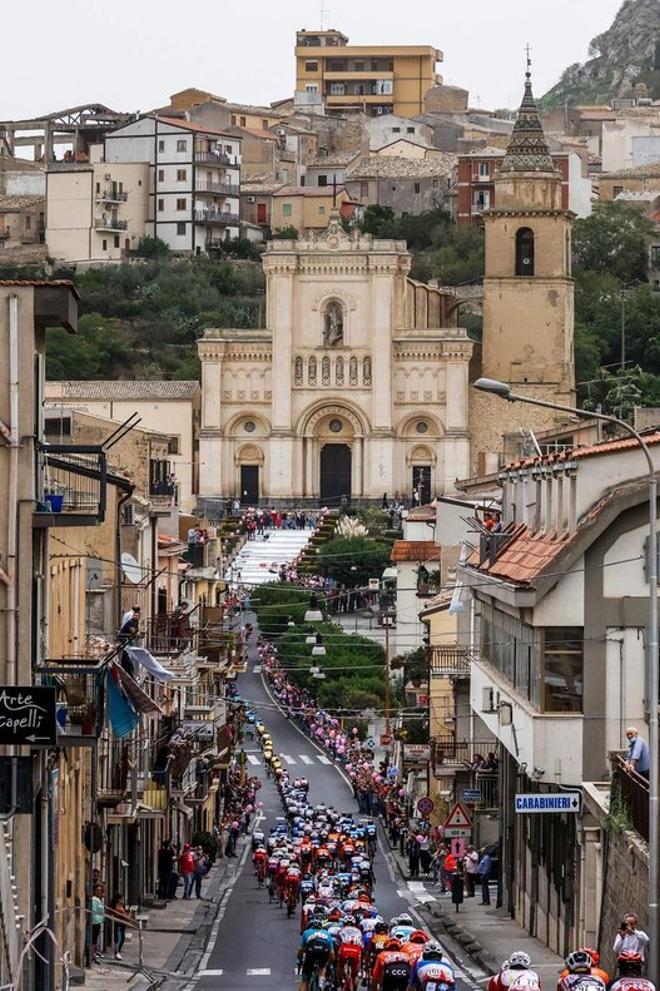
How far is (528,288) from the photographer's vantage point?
463ft

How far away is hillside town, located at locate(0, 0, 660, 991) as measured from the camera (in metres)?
29.3

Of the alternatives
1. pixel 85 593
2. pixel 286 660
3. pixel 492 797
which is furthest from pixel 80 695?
pixel 286 660

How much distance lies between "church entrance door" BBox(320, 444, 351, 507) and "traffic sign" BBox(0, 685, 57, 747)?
115m

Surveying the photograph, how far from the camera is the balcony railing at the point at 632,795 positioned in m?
28.6

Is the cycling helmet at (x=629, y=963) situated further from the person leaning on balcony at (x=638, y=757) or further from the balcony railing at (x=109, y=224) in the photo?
Answer: the balcony railing at (x=109, y=224)

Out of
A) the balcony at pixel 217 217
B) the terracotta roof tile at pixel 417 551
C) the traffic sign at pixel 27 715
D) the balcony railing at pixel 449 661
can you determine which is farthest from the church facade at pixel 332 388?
the traffic sign at pixel 27 715

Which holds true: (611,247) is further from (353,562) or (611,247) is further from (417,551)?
(417,551)

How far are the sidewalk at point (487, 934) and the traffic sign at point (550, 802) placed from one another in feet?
5.84

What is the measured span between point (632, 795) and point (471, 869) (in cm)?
1856

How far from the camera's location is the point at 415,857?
186 feet

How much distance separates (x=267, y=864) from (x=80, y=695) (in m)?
25.3

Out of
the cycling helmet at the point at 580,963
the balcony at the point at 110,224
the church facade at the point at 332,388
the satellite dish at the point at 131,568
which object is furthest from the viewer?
the balcony at the point at 110,224

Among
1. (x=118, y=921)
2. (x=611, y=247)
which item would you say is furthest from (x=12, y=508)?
(x=611, y=247)

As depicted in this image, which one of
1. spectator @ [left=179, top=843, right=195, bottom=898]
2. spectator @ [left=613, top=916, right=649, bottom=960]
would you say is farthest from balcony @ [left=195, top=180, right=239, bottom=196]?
spectator @ [left=613, top=916, right=649, bottom=960]
